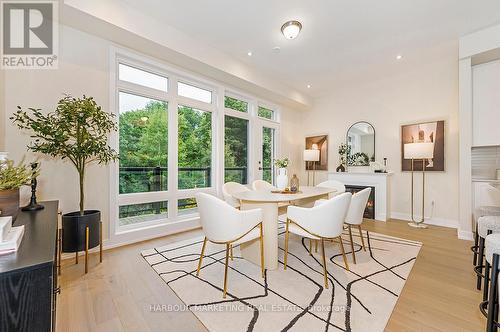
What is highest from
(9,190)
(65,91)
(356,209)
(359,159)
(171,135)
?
(65,91)

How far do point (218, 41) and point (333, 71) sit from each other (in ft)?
8.01

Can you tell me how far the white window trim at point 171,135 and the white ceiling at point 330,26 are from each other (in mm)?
692

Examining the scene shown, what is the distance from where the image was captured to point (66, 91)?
2637 millimetres

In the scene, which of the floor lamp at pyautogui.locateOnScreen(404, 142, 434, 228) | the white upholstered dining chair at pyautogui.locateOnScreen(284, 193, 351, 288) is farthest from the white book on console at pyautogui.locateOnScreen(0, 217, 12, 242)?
the floor lamp at pyautogui.locateOnScreen(404, 142, 434, 228)

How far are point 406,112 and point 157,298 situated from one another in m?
5.27

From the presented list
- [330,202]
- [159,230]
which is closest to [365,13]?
[330,202]

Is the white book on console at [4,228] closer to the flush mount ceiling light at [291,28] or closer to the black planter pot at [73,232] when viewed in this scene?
the black planter pot at [73,232]

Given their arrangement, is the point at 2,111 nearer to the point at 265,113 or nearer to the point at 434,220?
the point at 265,113

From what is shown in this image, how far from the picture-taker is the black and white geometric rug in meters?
1.56

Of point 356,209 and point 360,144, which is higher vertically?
point 360,144

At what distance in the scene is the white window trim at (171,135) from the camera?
3.00 metres

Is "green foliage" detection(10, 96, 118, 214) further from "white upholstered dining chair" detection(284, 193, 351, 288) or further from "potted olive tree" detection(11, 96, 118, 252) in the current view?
"white upholstered dining chair" detection(284, 193, 351, 288)

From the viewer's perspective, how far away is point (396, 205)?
4.60 meters

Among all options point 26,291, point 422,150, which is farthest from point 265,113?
point 26,291
